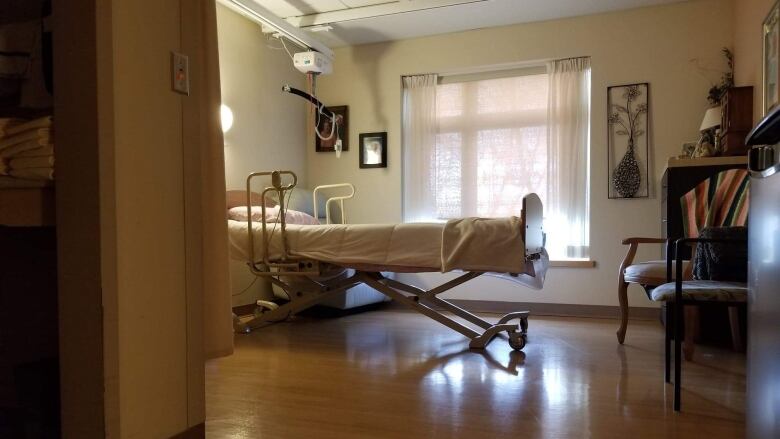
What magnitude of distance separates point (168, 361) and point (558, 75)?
3999 millimetres

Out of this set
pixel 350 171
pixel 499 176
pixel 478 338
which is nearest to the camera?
pixel 478 338

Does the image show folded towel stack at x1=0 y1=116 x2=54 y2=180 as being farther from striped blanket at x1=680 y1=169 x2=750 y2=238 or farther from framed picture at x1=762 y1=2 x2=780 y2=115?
framed picture at x1=762 y1=2 x2=780 y2=115

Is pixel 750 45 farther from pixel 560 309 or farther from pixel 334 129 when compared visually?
pixel 334 129

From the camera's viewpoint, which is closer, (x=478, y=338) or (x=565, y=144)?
(x=478, y=338)

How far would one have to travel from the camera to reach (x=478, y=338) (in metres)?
2.90

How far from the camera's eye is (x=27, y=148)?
47.9 inches

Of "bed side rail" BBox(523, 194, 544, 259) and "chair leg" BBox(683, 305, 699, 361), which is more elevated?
"bed side rail" BBox(523, 194, 544, 259)

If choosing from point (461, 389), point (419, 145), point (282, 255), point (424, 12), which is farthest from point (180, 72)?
point (419, 145)

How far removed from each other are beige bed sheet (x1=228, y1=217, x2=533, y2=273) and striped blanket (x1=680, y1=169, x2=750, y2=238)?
39.5 inches

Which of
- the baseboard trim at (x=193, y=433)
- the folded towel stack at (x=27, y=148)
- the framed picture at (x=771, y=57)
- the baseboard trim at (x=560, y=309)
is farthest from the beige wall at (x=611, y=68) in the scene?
the folded towel stack at (x=27, y=148)

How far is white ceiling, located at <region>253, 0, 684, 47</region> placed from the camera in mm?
4074

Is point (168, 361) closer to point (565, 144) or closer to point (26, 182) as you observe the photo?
point (26, 182)

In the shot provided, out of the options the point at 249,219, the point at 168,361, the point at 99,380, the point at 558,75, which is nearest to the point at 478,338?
the point at 249,219

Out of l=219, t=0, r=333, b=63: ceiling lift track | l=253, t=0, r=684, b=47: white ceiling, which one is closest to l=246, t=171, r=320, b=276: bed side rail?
l=219, t=0, r=333, b=63: ceiling lift track
